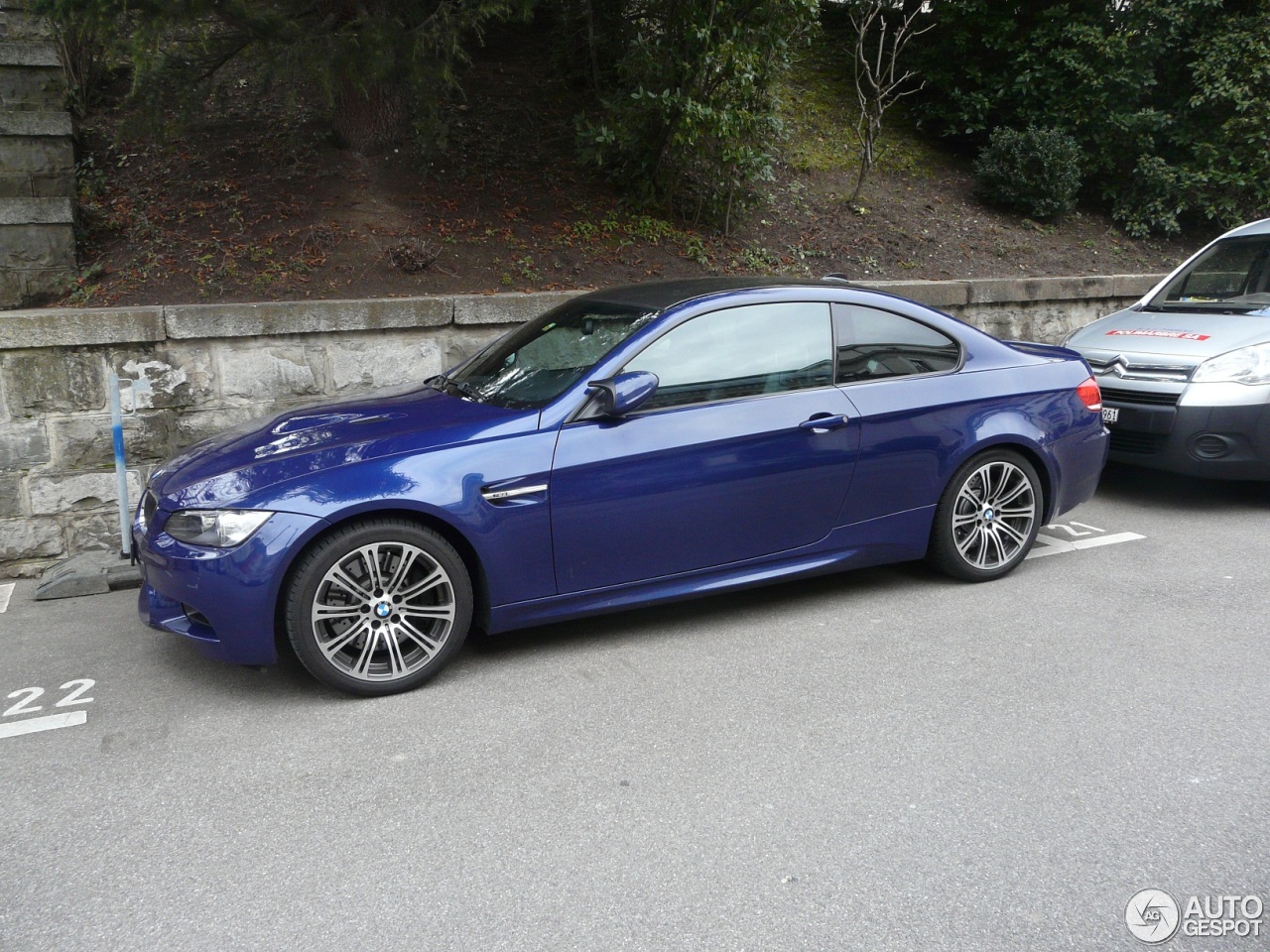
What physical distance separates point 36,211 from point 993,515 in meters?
6.44

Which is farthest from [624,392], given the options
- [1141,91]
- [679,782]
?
[1141,91]

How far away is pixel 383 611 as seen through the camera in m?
4.18

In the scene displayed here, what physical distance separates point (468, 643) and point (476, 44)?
7589mm

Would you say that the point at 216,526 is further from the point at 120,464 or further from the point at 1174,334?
the point at 1174,334

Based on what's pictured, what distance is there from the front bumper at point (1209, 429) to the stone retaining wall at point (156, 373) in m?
4.15

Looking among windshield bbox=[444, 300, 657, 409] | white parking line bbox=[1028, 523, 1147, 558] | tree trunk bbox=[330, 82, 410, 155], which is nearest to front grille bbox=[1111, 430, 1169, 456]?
white parking line bbox=[1028, 523, 1147, 558]

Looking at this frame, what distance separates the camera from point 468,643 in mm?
4809

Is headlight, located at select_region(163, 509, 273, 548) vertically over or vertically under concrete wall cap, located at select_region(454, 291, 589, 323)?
under

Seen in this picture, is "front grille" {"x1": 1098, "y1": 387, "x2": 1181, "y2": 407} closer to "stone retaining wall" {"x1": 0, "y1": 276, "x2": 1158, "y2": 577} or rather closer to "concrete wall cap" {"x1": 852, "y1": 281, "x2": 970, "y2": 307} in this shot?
"concrete wall cap" {"x1": 852, "y1": 281, "x2": 970, "y2": 307}

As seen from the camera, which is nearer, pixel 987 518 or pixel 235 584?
pixel 235 584

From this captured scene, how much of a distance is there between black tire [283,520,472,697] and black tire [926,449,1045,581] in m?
2.45

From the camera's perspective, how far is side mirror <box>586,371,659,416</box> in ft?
14.4

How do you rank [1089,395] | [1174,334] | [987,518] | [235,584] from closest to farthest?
[235,584], [987,518], [1089,395], [1174,334]

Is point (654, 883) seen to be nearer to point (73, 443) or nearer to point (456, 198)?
point (73, 443)
